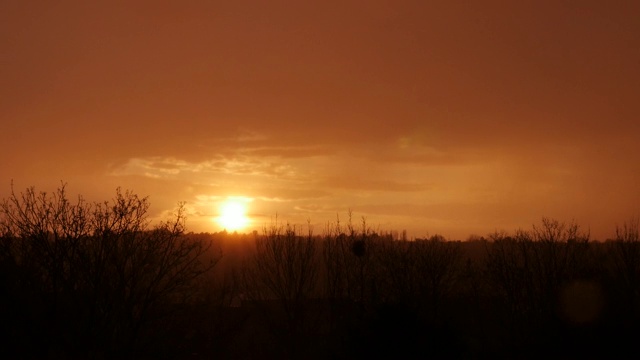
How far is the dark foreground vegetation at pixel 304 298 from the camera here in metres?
20.3

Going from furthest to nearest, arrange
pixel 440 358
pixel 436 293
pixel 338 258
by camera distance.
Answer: pixel 338 258, pixel 436 293, pixel 440 358

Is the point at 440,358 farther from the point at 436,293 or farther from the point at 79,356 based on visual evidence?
the point at 436,293

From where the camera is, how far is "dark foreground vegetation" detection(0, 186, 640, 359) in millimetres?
20328

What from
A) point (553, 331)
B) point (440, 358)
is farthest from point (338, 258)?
point (440, 358)

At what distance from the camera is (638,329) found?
2759cm

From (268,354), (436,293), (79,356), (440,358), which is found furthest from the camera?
(436,293)

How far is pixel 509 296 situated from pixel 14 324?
2601cm

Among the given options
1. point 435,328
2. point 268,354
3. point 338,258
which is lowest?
point 268,354

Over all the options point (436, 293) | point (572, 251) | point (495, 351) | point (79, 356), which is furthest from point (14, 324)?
point (572, 251)

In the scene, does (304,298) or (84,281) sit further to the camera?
(304,298)

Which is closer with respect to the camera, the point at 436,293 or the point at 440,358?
the point at 440,358

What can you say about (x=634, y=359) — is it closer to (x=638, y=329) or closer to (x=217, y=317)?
(x=638, y=329)

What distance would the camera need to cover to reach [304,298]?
34.6 m

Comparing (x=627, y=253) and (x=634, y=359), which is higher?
(x=627, y=253)
